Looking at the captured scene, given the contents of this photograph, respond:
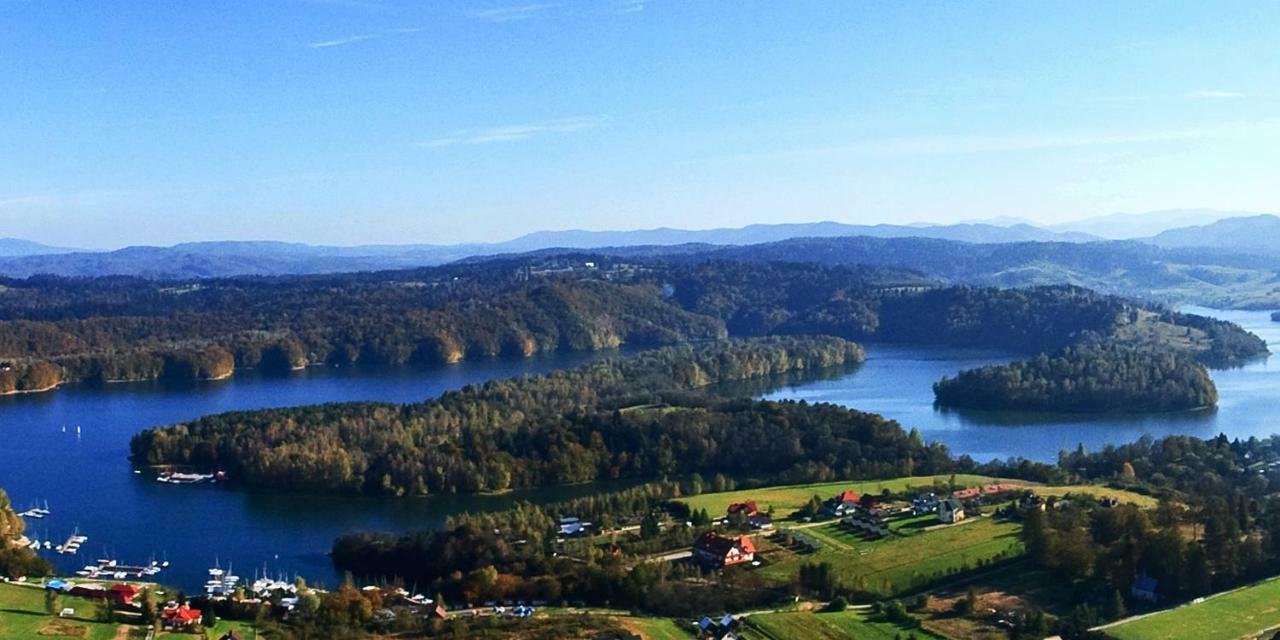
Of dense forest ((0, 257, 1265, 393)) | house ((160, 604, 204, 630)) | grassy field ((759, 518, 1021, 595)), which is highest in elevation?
dense forest ((0, 257, 1265, 393))

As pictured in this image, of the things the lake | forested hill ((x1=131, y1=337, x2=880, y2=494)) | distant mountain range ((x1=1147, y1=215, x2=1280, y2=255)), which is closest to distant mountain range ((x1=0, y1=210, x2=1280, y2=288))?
distant mountain range ((x1=1147, y1=215, x2=1280, y2=255))

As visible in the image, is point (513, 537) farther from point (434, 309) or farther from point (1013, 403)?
point (434, 309)

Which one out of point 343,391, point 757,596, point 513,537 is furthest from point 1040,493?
point 343,391

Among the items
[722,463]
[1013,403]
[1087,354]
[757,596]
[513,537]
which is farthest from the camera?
[1087,354]

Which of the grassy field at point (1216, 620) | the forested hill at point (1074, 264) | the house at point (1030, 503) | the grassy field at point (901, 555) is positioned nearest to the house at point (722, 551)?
the grassy field at point (901, 555)

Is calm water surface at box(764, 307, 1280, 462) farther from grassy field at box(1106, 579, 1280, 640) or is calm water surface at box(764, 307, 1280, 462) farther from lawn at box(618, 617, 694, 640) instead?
lawn at box(618, 617, 694, 640)

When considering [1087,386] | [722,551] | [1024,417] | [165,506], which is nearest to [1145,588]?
[722,551]
